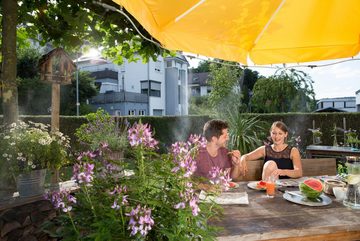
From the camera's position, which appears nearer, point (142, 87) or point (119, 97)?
point (119, 97)

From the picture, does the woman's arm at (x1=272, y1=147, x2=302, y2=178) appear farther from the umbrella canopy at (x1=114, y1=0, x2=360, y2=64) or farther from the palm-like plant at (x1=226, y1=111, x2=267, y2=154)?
the palm-like plant at (x1=226, y1=111, x2=267, y2=154)

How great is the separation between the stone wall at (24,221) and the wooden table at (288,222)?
1920 mm

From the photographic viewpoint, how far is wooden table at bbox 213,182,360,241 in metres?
1.69

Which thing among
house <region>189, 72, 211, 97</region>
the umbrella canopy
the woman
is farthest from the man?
house <region>189, 72, 211, 97</region>

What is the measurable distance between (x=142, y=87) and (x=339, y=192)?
34.0 meters

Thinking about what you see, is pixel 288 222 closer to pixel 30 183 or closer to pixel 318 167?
pixel 318 167

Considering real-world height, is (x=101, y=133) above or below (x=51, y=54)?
below

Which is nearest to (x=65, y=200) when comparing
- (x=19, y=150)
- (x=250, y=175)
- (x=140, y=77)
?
(x=19, y=150)

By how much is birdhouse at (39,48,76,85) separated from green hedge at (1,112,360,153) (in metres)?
5.42

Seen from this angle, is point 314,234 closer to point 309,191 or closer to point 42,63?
point 309,191

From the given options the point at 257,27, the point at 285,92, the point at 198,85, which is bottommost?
the point at 257,27

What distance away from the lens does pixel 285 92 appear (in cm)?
1880

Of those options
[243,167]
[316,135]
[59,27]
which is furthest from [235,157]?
[316,135]

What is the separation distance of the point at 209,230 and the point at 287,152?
2536 mm
